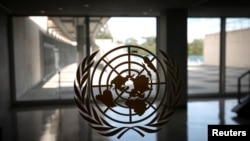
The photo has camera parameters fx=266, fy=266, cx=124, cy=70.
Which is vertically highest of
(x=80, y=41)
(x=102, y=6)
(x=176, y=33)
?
(x=102, y=6)

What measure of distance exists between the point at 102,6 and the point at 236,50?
230 inches

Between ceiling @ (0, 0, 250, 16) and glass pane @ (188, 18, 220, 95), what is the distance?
203cm

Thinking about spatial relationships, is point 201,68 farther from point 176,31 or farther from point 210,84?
point 176,31

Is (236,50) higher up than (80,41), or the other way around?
(80,41)

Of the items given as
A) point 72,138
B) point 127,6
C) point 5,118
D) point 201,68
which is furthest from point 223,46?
point 5,118

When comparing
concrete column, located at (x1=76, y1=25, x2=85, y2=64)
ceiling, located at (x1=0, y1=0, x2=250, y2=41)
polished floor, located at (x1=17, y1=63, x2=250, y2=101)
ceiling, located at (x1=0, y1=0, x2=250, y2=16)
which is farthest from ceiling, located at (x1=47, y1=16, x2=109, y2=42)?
polished floor, located at (x1=17, y1=63, x2=250, y2=101)

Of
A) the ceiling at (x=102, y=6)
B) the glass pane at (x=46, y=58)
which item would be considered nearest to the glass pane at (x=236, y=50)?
the ceiling at (x=102, y=6)

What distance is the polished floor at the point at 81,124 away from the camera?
5.26 metres

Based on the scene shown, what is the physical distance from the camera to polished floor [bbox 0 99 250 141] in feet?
17.3

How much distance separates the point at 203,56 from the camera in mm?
9984

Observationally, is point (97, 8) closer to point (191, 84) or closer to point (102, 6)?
point (102, 6)

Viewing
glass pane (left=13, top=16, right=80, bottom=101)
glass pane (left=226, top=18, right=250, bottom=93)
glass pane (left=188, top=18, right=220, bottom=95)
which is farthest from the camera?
glass pane (left=226, top=18, right=250, bottom=93)

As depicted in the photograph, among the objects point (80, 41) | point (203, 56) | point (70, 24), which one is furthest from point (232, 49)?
point (70, 24)

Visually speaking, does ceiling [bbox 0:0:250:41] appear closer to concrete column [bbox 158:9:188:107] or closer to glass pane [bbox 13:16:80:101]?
glass pane [bbox 13:16:80:101]
